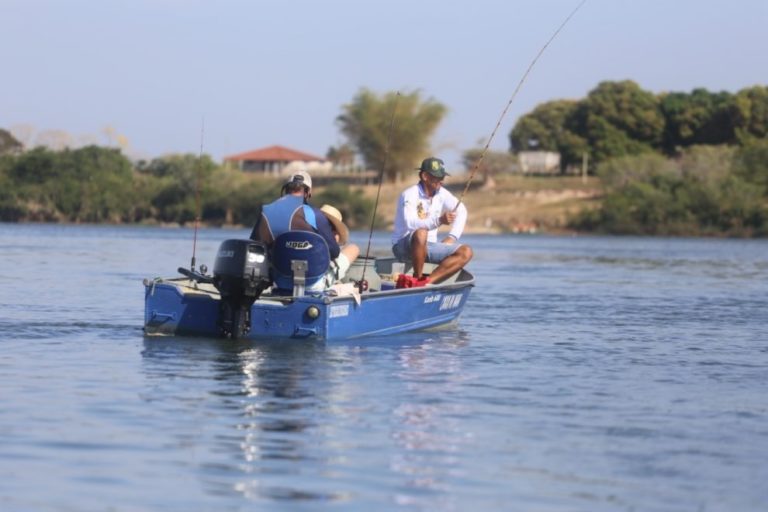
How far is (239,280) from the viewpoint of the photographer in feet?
37.9

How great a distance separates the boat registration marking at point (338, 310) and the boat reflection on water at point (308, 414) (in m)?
0.27

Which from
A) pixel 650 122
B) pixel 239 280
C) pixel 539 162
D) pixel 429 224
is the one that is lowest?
pixel 239 280

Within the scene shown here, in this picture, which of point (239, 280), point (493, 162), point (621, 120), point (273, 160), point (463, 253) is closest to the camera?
point (239, 280)

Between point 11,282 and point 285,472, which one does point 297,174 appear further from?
point 11,282

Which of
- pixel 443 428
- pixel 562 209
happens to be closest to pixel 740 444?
pixel 443 428

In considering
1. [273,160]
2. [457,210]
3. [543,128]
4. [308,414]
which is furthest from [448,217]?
[273,160]

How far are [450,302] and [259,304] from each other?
3008 millimetres

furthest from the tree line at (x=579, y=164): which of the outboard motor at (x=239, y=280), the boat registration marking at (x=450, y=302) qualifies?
the outboard motor at (x=239, y=280)

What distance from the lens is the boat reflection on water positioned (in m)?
7.00

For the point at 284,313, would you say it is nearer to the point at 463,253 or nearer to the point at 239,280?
the point at 239,280

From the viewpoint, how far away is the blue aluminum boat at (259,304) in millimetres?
11711

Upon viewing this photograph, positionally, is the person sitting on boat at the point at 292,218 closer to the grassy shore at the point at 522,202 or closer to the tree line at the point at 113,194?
the grassy shore at the point at 522,202

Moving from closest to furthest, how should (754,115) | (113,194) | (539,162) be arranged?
(113,194) < (754,115) < (539,162)

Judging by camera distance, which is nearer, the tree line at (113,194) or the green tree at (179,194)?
the tree line at (113,194)
